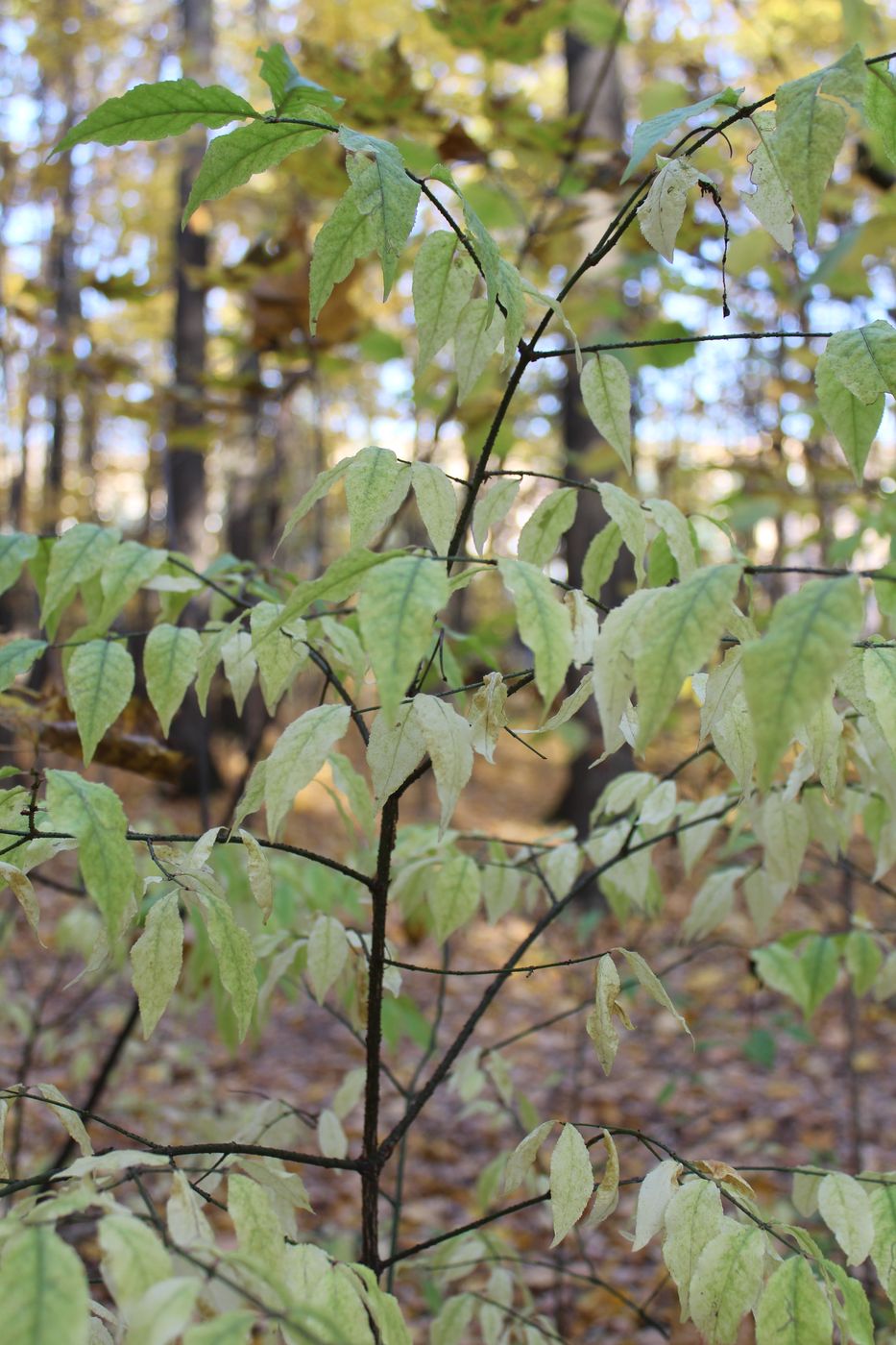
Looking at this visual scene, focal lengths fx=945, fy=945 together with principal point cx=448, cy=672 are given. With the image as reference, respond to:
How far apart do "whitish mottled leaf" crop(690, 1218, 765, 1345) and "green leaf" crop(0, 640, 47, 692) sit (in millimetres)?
799

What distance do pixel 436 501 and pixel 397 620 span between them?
0.79ft

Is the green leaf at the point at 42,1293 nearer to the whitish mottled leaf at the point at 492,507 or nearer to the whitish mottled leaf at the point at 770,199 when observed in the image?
the whitish mottled leaf at the point at 492,507

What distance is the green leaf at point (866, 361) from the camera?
29.5 inches

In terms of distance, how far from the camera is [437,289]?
82cm

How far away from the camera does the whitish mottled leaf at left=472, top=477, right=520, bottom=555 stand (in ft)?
2.83

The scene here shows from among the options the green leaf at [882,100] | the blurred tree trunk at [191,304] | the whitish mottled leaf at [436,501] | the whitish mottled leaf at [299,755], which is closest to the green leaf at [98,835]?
→ the whitish mottled leaf at [299,755]

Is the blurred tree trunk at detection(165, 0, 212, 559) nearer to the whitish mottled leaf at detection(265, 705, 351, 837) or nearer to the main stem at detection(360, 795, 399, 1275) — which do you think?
the main stem at detection(360, 795, 399, 1275)

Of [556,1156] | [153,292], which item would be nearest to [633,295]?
[153,292]

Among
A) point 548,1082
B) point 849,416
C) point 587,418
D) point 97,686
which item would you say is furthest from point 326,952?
point 587,418

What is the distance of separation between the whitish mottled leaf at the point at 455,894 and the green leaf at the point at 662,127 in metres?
0.83

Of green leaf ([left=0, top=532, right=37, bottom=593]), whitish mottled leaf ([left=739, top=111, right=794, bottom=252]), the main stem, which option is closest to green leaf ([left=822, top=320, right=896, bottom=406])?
whitish mottled leaf ([left=739, top=111, right=794, bottom=252])

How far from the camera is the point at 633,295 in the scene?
797cm

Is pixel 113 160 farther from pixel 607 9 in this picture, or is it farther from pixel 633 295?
pixel 607 9

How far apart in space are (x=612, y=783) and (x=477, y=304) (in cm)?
73
